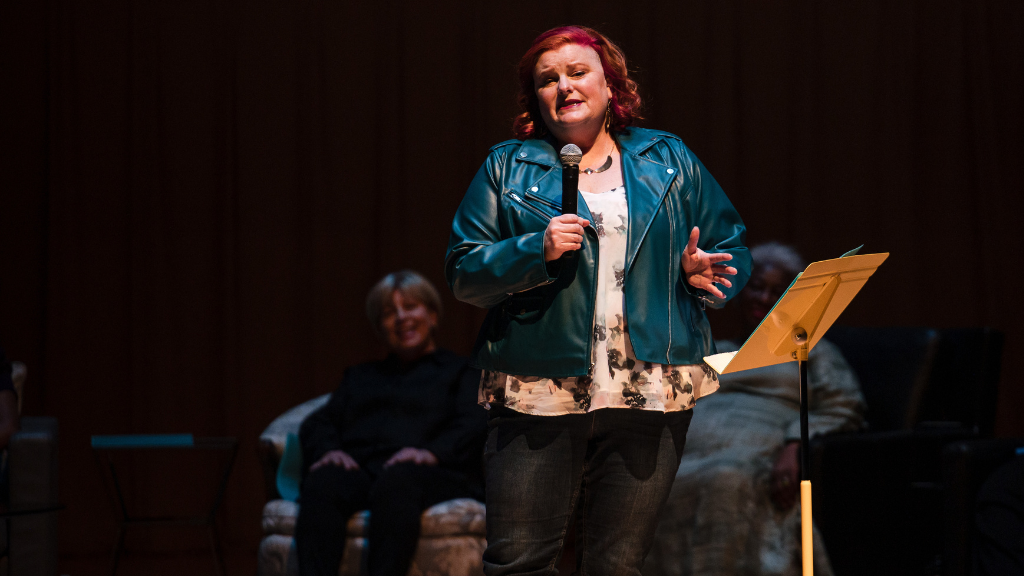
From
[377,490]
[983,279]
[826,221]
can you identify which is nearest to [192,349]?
[377,490]

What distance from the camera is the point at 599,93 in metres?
1.48

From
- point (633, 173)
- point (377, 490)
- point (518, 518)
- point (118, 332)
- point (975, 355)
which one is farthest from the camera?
point (118, 332)

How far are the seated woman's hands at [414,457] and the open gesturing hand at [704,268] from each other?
1.55 m

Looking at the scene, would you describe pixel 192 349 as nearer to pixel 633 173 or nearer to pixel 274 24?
pixel 274 24

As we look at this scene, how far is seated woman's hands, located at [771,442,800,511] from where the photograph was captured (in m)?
2.67

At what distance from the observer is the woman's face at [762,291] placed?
306cm

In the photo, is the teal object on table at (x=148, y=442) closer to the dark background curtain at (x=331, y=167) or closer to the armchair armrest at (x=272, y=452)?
the armchair armrest at (x=272, y=452)

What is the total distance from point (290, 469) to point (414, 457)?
428 mm

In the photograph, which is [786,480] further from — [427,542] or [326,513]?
[326,513]

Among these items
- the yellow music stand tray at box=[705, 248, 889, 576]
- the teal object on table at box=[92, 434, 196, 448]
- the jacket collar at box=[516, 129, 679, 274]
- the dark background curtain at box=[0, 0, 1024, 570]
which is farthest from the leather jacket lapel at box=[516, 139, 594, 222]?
the dark background curtain at box=[0, 0, 1024, 570]

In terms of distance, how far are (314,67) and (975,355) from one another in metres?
2.92

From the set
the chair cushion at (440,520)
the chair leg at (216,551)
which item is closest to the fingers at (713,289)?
the chair cushion at (440,520)

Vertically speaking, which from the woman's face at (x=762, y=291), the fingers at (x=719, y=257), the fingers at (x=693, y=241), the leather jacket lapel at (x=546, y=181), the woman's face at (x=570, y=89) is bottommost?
the woman's face at (x=762, y=291)

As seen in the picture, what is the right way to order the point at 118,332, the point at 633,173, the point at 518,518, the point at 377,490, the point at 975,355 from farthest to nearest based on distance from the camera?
the point at 118,332, the point at 975,355, the point at 377,490, the point at 633,173, the point at 518,518
